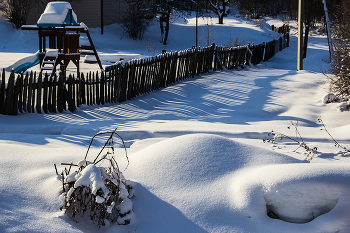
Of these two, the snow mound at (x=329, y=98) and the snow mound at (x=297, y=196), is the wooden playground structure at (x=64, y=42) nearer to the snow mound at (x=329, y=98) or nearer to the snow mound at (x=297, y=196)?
the snow mound at (x=329, y=98)

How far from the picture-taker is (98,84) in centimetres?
829

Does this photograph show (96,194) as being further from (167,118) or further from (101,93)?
(101,93)

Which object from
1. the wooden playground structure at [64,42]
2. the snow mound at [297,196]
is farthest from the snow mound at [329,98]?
the wooden playground structure at [64,42]

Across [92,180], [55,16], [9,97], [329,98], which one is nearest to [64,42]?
[55,16]

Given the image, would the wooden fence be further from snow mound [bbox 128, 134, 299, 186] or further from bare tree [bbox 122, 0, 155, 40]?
snow mound [bbox 128, 134, 299, 186]

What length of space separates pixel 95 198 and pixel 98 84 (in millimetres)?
5795

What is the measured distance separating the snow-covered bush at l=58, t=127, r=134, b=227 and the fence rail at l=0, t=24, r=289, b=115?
4395mm

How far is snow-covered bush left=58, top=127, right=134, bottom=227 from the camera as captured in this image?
2.73m

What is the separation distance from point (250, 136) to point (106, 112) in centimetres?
351

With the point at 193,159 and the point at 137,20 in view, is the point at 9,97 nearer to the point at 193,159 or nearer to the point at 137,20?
the point at 193,159

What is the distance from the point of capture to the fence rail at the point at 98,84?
681cm

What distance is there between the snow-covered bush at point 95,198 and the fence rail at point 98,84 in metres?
4.39

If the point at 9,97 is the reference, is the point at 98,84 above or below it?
above

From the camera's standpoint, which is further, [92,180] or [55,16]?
[55,16]
